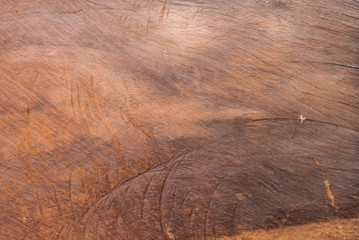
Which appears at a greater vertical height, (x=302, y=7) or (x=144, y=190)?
(x=302, y=7)

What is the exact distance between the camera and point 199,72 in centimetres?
190

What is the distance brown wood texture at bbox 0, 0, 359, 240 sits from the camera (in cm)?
170

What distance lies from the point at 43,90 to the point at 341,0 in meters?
2.10

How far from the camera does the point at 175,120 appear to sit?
5.94 ft

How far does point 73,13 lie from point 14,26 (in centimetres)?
39

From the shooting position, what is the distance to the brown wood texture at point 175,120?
170 cm

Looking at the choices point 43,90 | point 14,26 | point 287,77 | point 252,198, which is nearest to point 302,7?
point 287,77

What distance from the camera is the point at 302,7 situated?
2.06m

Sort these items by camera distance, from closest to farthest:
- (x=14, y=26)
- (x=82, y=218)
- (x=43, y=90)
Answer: (x=82, y=218), (x=43, y=90), (x=14, y=26)

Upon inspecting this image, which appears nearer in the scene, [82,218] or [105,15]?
[82,218]

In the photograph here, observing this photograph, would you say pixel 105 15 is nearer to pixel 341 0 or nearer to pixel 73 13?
pixel 73 13

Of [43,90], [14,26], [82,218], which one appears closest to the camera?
[82,218]

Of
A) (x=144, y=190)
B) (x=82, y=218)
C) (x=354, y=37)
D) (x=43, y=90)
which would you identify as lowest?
(x=82, y=218)

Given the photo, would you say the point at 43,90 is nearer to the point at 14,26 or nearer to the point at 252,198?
the point at 14,26
